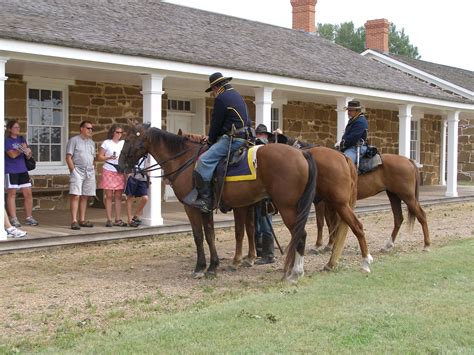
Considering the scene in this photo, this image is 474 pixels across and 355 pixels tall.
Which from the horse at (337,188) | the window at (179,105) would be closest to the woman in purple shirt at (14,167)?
the horse at (337,188)

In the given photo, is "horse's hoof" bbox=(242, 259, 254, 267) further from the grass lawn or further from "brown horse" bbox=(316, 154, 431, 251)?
"brown horse" bbox=(316, 154, 431, 251)

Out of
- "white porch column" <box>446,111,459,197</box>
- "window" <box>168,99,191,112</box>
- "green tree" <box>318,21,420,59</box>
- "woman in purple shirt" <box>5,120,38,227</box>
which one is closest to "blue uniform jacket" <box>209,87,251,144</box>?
"woman in purple shirt" <box>5,120,38,227</box>

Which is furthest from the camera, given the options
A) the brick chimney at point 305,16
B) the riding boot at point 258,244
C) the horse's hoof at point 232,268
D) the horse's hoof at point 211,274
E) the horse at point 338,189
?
the brick chimney at point 305,16

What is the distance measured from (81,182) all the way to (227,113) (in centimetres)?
385

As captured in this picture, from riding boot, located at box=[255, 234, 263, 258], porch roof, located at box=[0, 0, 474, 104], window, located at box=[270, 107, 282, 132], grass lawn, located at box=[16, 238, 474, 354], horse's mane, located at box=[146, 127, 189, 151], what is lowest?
grass lawn, located at box=[16, 238, 474, 354]

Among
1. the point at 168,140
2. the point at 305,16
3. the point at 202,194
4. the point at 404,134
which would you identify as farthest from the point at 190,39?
the point at 305,16

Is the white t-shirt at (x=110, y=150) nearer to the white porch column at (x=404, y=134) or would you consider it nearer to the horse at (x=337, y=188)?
the horse at (x=337, y=188)

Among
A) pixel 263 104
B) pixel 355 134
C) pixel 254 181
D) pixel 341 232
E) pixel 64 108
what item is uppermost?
pixel 263 104

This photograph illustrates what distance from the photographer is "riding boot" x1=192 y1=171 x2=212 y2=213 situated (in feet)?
24.1

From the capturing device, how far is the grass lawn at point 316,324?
4695 mm

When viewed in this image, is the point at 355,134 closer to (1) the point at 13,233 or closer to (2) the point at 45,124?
(1) the point at 13,233

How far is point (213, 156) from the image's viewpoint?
7355 millimetres

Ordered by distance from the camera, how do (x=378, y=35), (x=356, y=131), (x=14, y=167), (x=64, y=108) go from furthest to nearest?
(x=378, y=35)
(x=64, y=108)
(x=14, y=167)
(x=356, y=131)

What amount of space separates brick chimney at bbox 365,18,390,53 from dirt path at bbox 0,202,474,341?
1698cm
